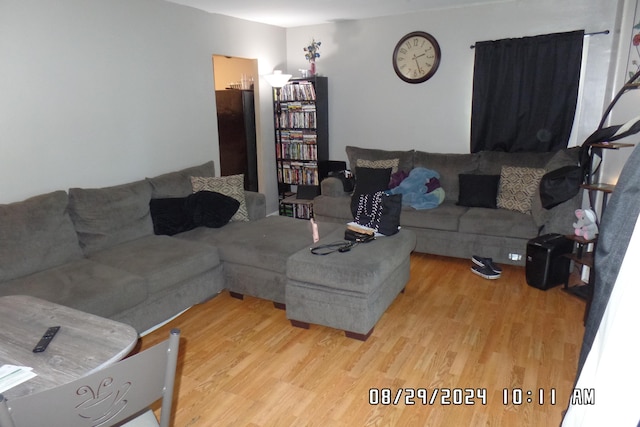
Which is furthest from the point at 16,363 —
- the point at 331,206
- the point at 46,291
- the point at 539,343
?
the point at 331,206

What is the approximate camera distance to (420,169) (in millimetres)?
4387

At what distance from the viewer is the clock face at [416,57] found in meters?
4.66

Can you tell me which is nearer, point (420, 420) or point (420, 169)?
point (420, 420)

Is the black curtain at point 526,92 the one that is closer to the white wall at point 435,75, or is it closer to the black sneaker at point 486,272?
the white wall at point 435,75

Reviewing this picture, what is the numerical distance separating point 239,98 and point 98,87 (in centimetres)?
205

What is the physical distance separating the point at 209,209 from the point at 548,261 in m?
2.69

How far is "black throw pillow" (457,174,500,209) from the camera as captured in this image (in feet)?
13.3

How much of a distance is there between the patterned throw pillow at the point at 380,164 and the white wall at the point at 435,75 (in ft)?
1.65

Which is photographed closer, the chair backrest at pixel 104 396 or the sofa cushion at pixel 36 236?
the chair backrest at pixel 104 396

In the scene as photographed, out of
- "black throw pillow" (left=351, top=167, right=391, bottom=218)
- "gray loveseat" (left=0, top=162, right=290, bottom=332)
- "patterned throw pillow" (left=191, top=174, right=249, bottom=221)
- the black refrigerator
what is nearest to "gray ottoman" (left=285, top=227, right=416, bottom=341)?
"gray loveseat" (left=0, top=162, right=290, bottom=332)

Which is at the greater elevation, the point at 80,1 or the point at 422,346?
the point at 80,1

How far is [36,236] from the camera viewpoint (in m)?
2.73

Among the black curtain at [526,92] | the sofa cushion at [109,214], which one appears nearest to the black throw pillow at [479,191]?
the black curtain at [526,92]

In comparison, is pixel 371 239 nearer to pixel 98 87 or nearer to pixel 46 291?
pixel 46 291
